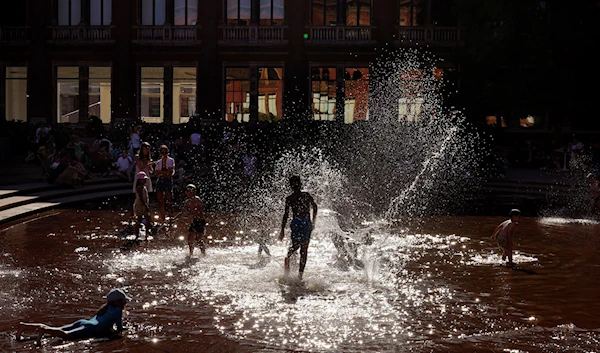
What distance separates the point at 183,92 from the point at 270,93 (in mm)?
4771

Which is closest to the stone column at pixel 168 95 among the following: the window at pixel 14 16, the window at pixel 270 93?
the window at pixel 270 93

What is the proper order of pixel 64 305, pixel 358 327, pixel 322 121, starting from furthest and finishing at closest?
pixel 322 121 → pixel 64 305 → pixel 358 327

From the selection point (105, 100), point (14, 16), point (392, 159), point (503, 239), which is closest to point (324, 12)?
point (392, 159)

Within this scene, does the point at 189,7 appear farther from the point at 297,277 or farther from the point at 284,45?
the point at 297,277

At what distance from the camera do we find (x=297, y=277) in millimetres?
12539

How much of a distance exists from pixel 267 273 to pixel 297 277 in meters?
0.58

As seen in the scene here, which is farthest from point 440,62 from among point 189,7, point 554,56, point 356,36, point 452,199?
point 452,199

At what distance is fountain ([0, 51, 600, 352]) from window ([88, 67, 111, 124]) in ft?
75.9

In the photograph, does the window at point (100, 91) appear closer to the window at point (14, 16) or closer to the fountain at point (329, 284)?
the window at point (14, 16)

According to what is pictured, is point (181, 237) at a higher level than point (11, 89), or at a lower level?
lower

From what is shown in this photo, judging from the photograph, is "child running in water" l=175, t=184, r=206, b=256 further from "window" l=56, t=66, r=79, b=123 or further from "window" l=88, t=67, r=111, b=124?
"window" l=56, t=66, r=79, b=123

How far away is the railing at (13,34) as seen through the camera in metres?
44.0

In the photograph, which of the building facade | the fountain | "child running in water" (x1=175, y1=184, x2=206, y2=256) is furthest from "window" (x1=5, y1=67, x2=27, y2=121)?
"child running in water" (x1=175, y1=184, x2=206, y2=256)

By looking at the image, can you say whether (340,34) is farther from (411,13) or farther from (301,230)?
(301,230)
